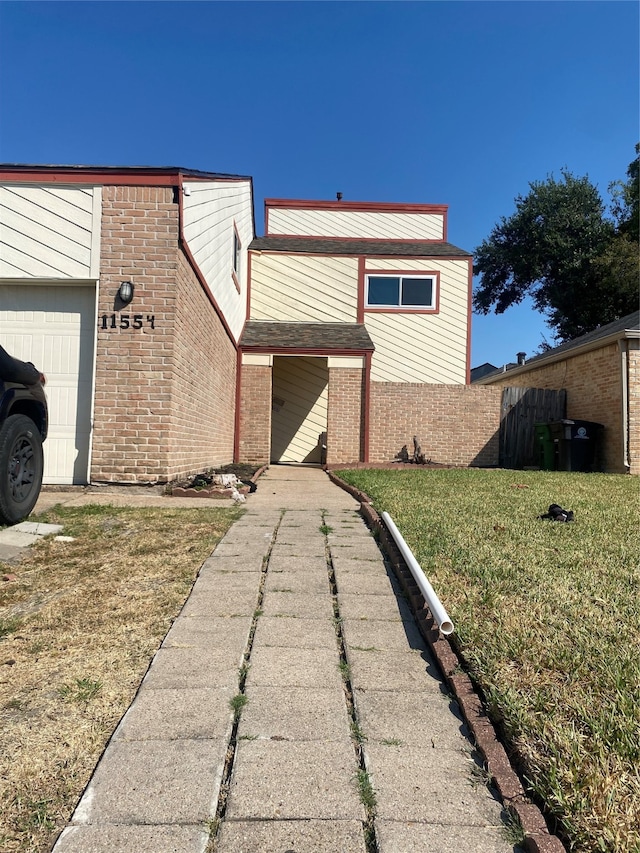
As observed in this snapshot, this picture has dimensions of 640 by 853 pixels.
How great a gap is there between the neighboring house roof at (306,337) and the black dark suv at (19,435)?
8243 mm

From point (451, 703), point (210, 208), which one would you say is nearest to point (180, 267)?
point (210, 208)

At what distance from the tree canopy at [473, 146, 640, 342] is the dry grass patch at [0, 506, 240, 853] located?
27113 millimetres

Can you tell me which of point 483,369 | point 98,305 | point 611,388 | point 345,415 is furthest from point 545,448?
point 483,369

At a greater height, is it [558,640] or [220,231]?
[220,231]

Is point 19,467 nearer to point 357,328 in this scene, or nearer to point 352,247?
point 357,328

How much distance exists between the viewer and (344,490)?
8.20 metres

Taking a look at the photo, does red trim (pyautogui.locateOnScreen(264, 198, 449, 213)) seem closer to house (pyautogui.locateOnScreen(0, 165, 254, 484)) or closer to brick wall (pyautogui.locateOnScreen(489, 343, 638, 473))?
brick wall (pyautogui.locateOnScreen(489, 343, 638, 473))

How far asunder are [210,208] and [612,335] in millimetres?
9232

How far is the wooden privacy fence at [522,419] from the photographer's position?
1362 cm

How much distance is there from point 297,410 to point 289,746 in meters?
14.2

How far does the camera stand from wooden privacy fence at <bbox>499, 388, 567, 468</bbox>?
13.6 metres

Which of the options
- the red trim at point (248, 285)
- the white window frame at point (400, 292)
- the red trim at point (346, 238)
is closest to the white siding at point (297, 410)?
the red trim at point (248, 285)

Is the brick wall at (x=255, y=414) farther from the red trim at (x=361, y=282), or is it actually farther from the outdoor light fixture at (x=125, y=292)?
the outdoor light fixture at (x=125, y=292)

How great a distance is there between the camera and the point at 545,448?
1296 cm
